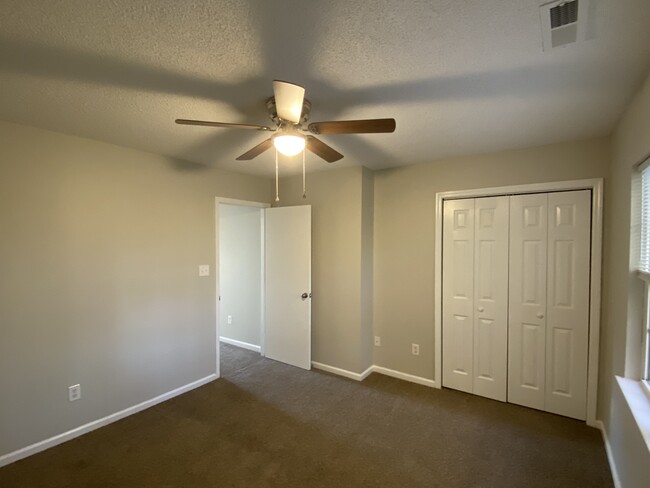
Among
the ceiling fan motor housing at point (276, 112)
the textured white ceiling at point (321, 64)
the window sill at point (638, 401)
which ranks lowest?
the window sill at point (638, 401)

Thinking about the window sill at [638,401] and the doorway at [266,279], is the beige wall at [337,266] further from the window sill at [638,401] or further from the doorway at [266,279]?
the window sill at [638,401]

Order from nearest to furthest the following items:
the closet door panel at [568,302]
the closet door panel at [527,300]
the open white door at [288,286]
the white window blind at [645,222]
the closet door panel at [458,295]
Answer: the white window blind at [645,222]
the closet door panel at [568,302]
the closet door panel at [527,300]
the closet door panel at [458,295]
the open white door at [288,286]

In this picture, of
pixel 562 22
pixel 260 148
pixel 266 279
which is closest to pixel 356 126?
pixel 260 148

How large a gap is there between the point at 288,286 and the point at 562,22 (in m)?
3.22

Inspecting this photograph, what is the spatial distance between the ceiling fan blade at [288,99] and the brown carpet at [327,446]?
2225 mm

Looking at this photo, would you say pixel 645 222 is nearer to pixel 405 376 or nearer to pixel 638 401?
pixel 638 401

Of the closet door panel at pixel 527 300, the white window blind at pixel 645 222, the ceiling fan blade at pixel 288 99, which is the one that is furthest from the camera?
the closet door panel at pixel 527 300

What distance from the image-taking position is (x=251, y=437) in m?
2.38

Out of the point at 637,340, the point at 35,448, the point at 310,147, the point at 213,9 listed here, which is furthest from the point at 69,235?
the point at 637,340

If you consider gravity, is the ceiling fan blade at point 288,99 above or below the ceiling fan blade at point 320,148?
above

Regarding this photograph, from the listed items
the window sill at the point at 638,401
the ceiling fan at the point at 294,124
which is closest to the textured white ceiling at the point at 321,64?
the ceiling fan at the point at 294,124

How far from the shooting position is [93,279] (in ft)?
8.16

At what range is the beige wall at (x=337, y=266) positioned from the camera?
132 inches

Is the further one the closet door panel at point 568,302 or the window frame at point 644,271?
the closet door panel at point 568,302
